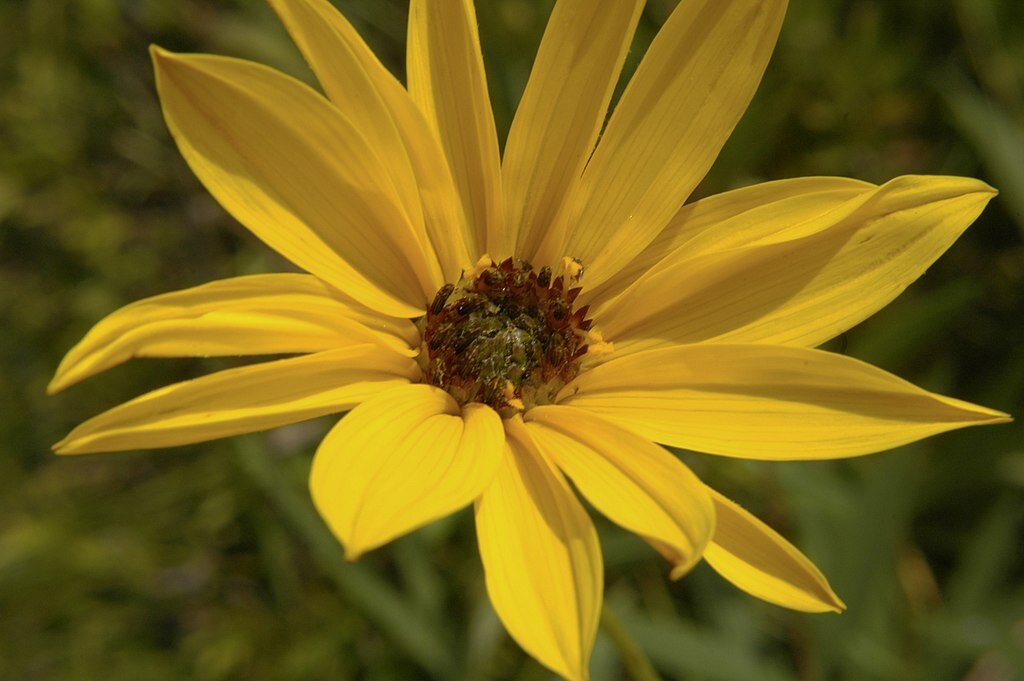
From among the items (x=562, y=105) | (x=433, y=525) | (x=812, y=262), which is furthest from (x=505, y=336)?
(x=433, y=525)

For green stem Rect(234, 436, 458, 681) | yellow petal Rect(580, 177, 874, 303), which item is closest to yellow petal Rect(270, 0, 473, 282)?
yellow petal Rect(580, 177, 874, 303)

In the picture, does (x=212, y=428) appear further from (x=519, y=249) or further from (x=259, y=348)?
(x=519, y=249)

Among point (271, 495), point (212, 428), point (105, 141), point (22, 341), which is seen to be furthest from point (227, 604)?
point (212, 428)

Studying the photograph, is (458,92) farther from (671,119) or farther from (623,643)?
(623,643)

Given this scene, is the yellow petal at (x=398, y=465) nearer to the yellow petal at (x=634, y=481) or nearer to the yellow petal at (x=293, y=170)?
the yellow petal at (x=634, y=481)

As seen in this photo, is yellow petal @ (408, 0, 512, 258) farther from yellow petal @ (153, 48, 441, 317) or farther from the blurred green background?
the blurred green background
